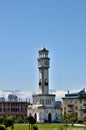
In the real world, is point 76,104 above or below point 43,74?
below

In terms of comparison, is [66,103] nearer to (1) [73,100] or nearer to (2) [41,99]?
(1) [73,100]

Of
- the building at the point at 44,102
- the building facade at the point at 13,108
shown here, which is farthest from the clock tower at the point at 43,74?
the building facade at the point at 13,108

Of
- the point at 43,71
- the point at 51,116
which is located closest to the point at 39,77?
the point at 43,71

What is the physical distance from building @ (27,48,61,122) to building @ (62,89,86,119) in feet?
26.0

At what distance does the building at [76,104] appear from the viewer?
472ft

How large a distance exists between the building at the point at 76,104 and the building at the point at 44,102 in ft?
26.0

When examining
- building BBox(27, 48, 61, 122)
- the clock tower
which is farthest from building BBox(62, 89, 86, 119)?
the clock tower

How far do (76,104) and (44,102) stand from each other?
13.0 meters

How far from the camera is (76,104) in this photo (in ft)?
477

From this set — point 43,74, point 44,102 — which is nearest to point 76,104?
point 44,102

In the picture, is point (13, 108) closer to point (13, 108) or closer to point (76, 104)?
point (13, 108)

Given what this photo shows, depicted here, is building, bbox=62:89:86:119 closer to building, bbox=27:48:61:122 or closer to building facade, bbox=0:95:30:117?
building, bbox=27:48:61:122

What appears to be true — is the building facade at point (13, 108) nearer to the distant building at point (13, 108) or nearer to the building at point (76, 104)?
the distant building at point (13, 108)

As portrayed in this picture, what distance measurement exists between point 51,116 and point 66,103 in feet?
39.2
